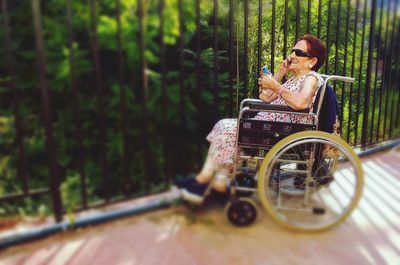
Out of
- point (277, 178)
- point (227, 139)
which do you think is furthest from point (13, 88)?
point (277, 178)

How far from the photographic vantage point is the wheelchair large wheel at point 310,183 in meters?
2.51

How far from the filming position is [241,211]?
2.68m

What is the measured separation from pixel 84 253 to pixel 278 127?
142cm

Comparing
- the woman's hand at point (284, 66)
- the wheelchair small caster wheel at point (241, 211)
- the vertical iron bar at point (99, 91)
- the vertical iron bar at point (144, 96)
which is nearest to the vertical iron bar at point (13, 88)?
the vertical iron bar at point (99, 91)

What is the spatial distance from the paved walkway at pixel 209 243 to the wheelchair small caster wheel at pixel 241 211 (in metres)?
0.05

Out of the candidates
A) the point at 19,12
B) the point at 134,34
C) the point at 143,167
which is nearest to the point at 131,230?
the point at 143,167

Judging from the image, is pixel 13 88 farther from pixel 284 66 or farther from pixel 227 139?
pixel 284 66

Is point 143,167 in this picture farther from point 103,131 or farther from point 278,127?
point 278,127

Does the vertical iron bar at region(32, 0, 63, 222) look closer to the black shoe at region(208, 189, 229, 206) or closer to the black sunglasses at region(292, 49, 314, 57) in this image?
the black shoe at region(208, 189, 229, 206)

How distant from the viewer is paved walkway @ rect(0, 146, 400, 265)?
233 cm

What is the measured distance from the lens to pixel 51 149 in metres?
2.46

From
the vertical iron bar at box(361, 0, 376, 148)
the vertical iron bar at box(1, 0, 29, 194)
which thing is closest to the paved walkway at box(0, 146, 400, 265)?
the vertical iron bar at box(1, 0, 29, 194)

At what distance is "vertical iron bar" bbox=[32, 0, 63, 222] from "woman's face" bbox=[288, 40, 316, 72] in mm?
1670

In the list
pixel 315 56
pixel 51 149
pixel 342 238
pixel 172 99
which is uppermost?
pixel 315 56
